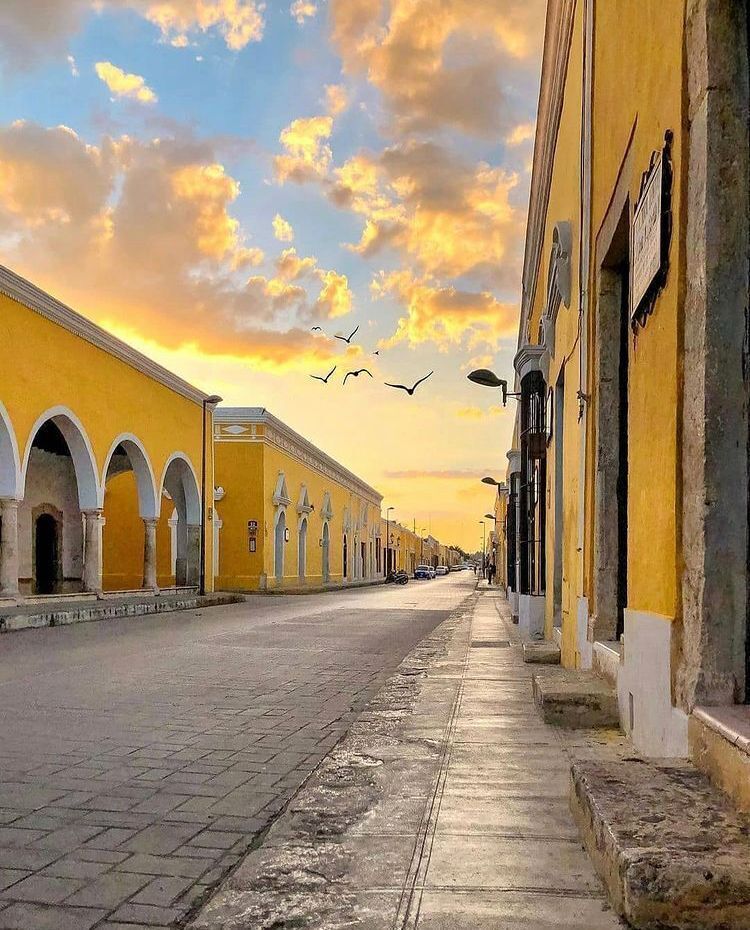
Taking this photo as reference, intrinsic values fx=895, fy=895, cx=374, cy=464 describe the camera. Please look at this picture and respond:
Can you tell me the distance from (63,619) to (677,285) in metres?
14.6

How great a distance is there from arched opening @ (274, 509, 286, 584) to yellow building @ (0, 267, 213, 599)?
15.3ft

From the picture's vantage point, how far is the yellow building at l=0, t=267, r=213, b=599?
16.6 m

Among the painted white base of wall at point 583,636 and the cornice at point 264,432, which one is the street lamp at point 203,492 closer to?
the cornice at point 264,432

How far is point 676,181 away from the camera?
308cm

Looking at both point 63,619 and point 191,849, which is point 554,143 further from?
point 63,619

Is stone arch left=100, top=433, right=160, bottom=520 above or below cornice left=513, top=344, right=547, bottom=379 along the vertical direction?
below

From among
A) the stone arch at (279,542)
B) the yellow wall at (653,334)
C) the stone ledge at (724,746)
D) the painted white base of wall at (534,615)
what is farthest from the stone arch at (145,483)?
the stone ledge at (724,746)

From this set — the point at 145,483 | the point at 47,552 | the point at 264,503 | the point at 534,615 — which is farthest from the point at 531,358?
the point at 264,503

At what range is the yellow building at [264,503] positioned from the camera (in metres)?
34.5

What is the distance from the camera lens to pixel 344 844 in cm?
289

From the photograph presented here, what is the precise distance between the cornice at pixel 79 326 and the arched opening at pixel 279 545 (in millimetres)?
11416

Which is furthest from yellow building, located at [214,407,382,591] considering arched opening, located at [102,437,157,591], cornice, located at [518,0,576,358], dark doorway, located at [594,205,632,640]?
dark doorway, located at [594,205,632,640]

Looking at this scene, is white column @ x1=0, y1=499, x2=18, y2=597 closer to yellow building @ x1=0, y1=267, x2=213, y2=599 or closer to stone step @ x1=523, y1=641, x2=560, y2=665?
yellow building @ x1=0, y1=267, x2=213, y2=599

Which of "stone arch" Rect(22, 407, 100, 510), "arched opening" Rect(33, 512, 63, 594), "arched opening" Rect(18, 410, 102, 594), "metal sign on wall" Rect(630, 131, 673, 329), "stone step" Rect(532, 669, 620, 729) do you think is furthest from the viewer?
"arched opening" Rect(33, 512, 63, 594)
